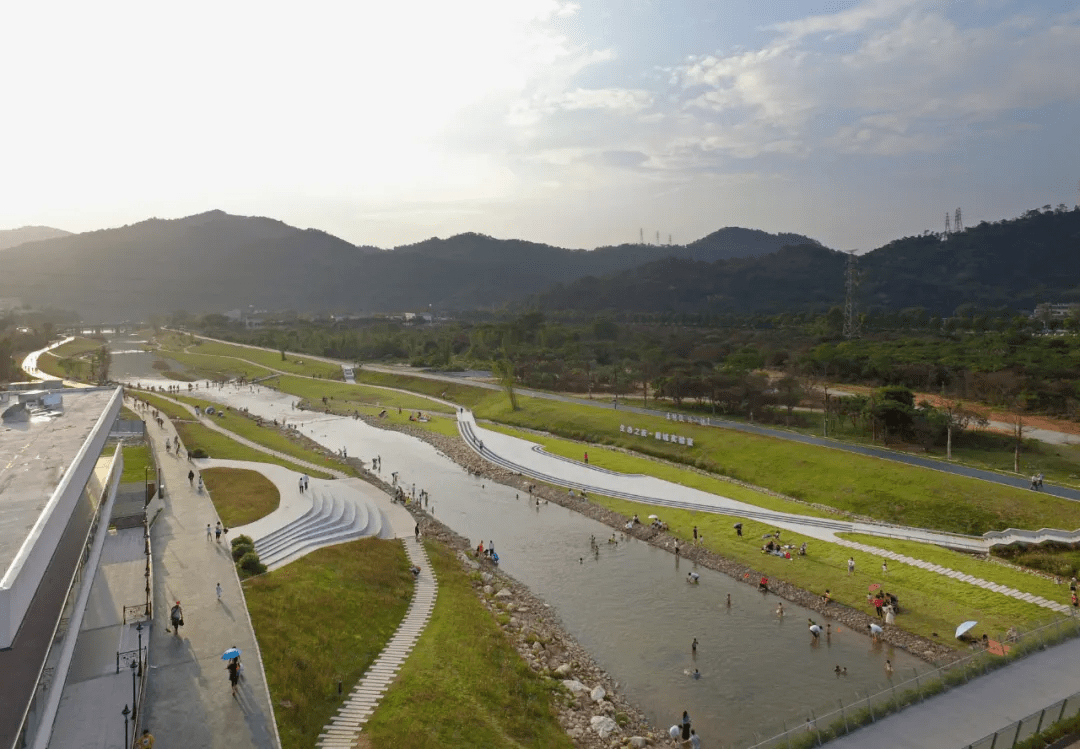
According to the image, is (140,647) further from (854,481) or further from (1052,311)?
(1052,311)

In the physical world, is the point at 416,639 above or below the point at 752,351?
below

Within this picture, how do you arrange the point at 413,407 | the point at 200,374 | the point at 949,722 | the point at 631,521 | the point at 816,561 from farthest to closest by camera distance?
the point at 200,374
the point at 413,407
the point at 631,521
the point at 816,561
the point at 949,722

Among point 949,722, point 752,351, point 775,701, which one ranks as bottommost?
point 775,701

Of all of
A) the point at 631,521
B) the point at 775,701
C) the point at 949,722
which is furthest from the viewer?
the point at 631,521

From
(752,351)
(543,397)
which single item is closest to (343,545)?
(543,397)

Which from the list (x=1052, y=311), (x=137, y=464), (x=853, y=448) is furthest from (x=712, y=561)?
(x=1052, y=311)

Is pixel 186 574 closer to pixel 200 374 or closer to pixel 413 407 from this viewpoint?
pixel 413 407
